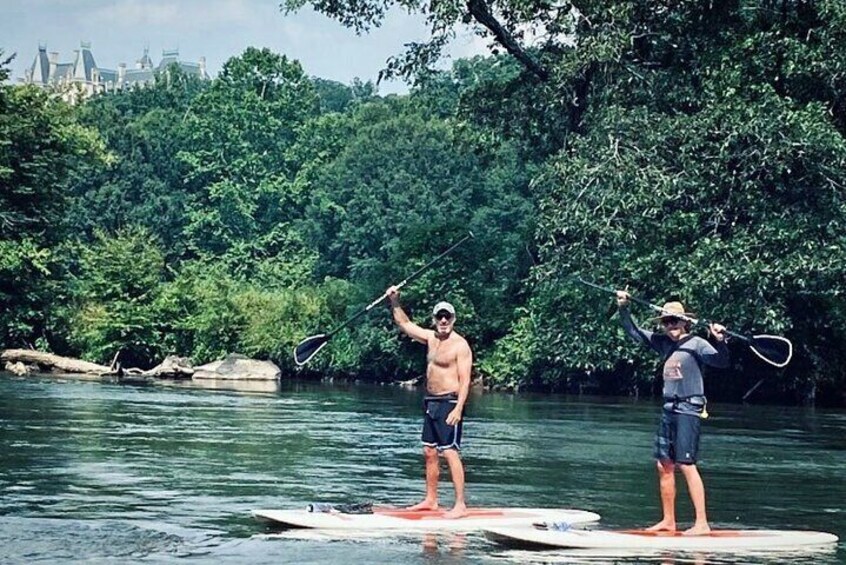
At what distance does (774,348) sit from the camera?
15539mm

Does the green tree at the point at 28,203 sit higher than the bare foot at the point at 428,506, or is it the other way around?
the green tree at the point at 28,203

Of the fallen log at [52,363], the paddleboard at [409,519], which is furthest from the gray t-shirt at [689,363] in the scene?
the fallen log at [52,363]

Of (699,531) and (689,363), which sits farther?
(689,363)

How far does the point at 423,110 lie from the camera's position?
96812 millimetres

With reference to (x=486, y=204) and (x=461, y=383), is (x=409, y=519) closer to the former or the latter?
(x=461, y=383)

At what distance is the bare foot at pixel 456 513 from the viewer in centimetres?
1498

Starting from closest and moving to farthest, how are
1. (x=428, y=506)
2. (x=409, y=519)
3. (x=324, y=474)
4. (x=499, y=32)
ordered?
(x=409, y=519) → (x=428, y=506) → (x=324, y=474) → (x=499, y=32)

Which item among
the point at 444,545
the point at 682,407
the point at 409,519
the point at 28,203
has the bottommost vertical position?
the point at 444,545

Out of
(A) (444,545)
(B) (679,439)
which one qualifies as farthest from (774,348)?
(A) (444,545)

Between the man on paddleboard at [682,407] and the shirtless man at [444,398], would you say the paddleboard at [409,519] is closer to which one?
the shirtless man at [444,398]

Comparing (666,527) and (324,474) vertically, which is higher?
(324,474)

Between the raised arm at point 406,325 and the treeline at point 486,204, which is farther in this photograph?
the treeline at point 486,204

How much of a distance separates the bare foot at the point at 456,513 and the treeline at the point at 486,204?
19.3m

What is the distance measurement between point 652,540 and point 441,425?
2.37 metres
